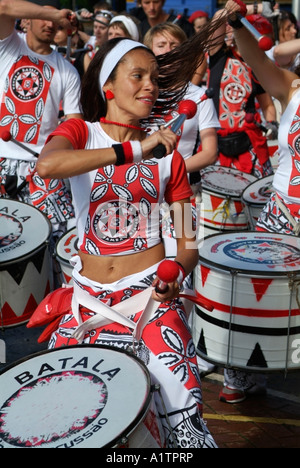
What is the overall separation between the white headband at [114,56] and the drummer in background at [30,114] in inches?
82.7

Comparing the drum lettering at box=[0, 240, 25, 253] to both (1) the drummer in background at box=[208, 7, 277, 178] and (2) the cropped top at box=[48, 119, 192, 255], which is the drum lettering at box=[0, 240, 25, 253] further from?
(1) the drummer in background at box=[208, 7, 277, 178]

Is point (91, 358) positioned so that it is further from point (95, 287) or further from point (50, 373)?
point (95, 287)

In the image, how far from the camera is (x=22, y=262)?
13.7 feet

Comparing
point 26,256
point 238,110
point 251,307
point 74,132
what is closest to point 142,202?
point 74,132

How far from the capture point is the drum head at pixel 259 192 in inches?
208

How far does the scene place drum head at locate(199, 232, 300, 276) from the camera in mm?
3689

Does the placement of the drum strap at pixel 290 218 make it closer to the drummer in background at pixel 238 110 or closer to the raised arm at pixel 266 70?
the raised arm at pixel 266 70

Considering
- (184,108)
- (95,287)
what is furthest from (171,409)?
(184,108)

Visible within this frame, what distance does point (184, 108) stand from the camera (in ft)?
9.16

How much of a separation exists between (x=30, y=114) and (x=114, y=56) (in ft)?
7.53

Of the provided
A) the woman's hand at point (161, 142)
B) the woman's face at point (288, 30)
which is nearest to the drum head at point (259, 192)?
the woman's hand at point (161, 142)

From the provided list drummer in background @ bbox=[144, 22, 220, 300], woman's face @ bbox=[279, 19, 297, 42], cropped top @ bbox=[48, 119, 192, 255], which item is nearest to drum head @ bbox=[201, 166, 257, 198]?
drummer in background @ bbox=[144, 22, 220, 300]

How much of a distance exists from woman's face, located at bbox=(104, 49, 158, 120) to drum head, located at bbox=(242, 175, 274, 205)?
235 centimetres

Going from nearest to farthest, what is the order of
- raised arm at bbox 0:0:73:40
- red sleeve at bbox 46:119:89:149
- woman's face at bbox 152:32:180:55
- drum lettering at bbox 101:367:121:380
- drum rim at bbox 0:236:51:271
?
1. drum lettering at bbox 101:367:121:380
2. red sleeve at bbox 46:119:89:149
3. drum rim at bbox 0:236:51:271
4. raised arm at bbox 0:0:73:40
5. woman's face at bbox 152:32:180:55
